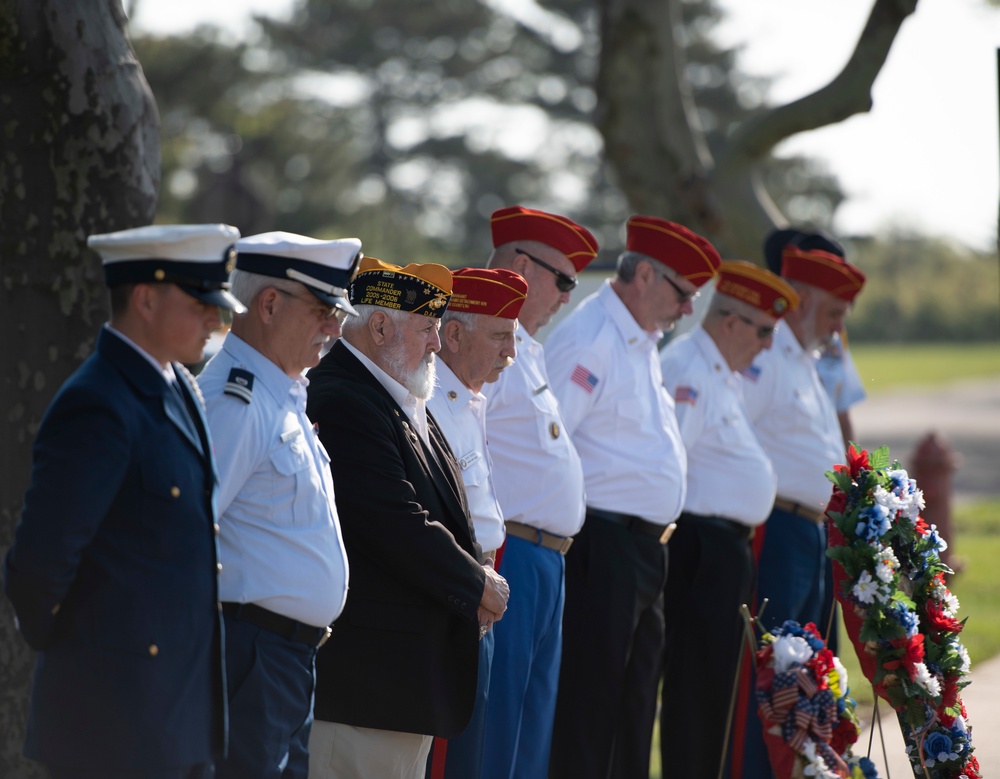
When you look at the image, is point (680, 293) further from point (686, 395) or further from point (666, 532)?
point (666, 532)

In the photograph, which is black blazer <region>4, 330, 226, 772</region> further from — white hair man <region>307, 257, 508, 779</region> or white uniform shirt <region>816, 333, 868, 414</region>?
white uniform shirt <region>816, 333, 868, 414</region>

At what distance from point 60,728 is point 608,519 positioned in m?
2.72

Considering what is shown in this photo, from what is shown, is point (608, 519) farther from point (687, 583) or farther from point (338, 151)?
point (338, 151)

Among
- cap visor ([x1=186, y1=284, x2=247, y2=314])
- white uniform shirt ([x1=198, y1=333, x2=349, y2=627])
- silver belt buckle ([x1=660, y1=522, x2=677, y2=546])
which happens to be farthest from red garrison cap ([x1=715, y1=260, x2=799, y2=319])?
cap visor ([x1=186, y1=284, x2=247, y2=314])

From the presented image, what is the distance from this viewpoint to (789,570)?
241 inches

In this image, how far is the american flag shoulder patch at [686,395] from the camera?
18.9 feet

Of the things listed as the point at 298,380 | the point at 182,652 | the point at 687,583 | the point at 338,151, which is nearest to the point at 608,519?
the point at 687,583

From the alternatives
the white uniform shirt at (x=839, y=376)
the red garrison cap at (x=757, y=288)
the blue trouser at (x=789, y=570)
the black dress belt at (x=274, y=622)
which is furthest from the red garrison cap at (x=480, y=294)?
the white uniform shirt at (x=839, y=376)

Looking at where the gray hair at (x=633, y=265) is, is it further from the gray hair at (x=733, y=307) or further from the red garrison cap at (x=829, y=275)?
the red garrison cap at (x=829, y=275)

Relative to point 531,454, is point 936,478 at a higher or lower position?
higher

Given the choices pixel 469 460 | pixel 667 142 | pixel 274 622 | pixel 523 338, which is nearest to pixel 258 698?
pixel 274 622

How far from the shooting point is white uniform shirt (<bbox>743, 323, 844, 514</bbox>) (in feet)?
20.7

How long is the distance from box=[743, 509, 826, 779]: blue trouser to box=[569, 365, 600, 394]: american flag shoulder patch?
1403mm

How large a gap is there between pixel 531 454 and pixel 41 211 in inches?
71.0
